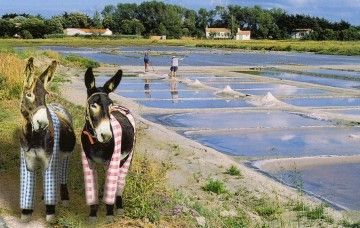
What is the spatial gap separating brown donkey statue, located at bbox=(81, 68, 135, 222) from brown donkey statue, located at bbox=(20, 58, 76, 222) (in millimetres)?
368

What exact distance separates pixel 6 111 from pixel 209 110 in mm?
8497

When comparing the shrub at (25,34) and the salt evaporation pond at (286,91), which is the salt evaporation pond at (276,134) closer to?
the salt evaporation pond at (286,91)

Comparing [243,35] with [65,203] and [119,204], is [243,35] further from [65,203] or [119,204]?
[119,204]

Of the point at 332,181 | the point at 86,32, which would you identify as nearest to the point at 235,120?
the point at 332,181

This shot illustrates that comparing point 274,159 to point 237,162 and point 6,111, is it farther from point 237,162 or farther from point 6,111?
point 6,111

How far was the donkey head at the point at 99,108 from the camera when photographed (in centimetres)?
610

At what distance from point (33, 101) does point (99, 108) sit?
655 mm

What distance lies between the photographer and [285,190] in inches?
393

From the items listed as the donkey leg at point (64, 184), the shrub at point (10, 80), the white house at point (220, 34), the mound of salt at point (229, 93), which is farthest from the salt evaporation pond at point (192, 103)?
the white house at point (220, 34)

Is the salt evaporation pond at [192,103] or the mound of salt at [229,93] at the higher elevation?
the salt evaporation pond at [192,103]

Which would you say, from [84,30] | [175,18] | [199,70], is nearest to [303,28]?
[175,18]

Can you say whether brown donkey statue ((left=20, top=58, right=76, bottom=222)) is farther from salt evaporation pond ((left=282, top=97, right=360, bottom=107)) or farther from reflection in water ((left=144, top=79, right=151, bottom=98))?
reflection in water ((left=144, top=79, right=151, bottom=98))

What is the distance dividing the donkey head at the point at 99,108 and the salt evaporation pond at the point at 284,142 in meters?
7.34

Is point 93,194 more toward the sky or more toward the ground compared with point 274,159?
more toward the sky
